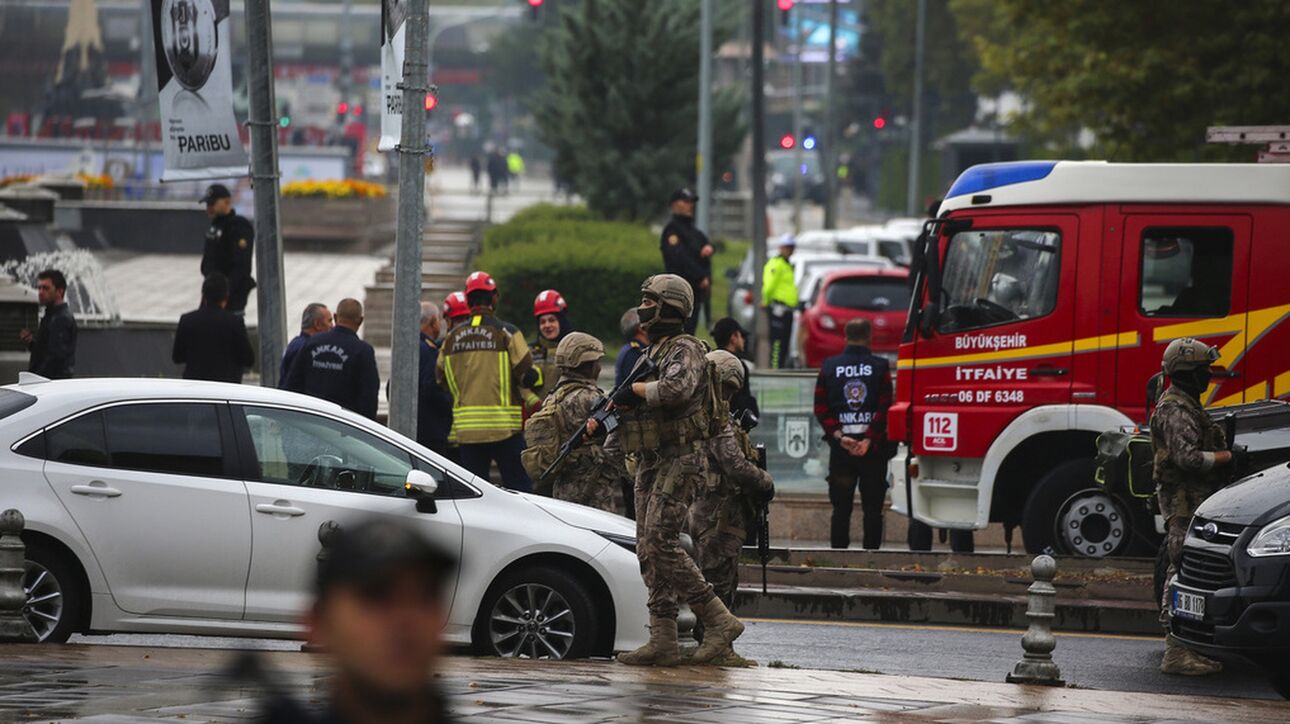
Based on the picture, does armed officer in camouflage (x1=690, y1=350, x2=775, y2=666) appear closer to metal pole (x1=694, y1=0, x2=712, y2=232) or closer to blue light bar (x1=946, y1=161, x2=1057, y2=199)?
blue light bar (x1=946, y1=161, x2=1057, y2=199)

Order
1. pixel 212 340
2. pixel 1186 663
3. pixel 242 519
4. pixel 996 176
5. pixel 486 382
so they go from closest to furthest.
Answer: pixel 242 519
pixel 1186 663
pixel 486 382
pixel 996 176
pixel 212 340

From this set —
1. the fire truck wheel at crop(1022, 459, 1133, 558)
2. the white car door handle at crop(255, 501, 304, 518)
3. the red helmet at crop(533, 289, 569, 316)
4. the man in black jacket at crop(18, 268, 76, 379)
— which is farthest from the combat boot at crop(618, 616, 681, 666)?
the man in black jacket at crop(18, 268, 76, 379)

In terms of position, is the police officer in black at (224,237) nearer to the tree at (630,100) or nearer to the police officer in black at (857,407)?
the police officer in black at (857,407)

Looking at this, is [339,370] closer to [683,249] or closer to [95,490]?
[95,490]

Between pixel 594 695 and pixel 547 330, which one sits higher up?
pixel 547 330

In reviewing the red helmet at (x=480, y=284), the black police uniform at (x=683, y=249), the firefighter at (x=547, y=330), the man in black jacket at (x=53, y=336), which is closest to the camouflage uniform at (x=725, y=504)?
the red helmet at (x=480, y=284)

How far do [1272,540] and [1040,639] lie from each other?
4.03 ft

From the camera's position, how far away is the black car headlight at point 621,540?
386 inches

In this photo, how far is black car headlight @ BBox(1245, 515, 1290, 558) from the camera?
931cm

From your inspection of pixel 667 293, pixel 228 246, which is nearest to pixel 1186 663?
pixel 667 293

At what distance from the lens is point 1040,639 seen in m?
9.17

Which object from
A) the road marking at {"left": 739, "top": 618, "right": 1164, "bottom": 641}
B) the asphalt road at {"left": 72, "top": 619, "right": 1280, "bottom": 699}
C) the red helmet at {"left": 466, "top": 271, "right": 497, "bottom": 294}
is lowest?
the road marking at {"left": 739, "top": 618, "right": 1164, "bottom": 641}

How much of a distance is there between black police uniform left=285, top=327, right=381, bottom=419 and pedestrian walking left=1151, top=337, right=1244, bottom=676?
5146 millimetres

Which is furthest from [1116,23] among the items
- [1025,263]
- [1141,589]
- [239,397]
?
[239,397]
